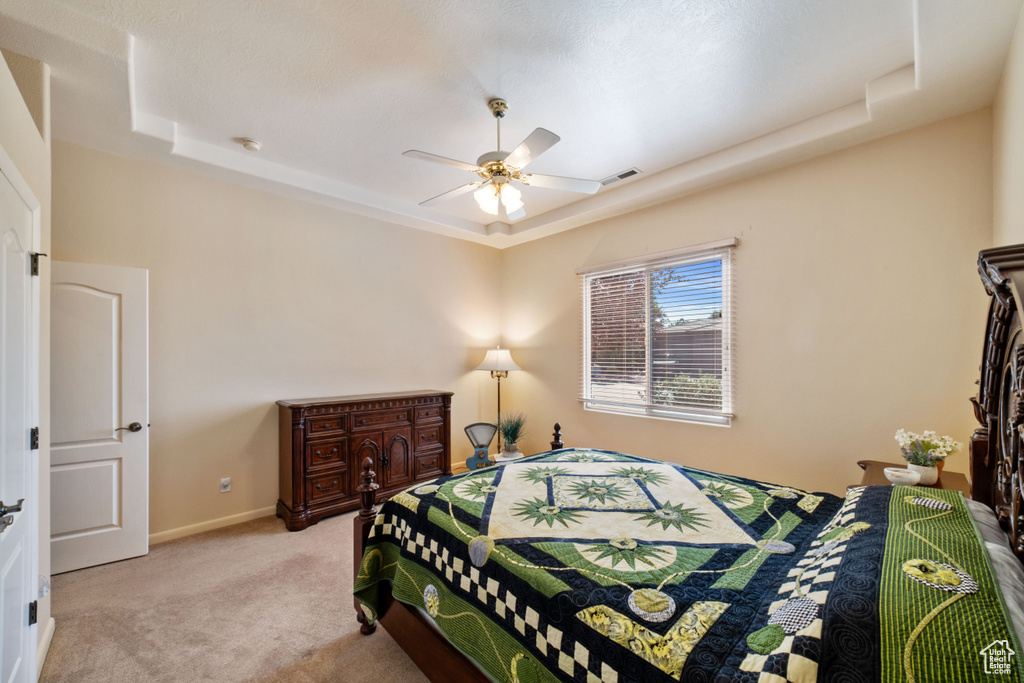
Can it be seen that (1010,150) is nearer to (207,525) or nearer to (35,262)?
(35,262)

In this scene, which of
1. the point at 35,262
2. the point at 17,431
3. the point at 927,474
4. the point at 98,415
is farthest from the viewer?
the point at 98,415

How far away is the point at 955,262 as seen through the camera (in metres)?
2.49

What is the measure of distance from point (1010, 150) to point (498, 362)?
153 inches

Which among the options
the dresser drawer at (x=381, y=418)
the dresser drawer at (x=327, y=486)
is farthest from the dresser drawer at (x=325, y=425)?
the dresser drawer at (x=327, y=486)

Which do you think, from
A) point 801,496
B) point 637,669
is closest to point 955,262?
point 801,496

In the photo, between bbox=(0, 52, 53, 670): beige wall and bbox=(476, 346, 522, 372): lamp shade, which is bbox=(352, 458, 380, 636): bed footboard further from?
bbox=(476, 346, 522, 372): lamp shade

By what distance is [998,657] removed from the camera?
0.72 m

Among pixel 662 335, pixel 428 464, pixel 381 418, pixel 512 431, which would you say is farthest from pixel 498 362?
pixel 662 335

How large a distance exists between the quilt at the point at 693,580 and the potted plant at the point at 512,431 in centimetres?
225

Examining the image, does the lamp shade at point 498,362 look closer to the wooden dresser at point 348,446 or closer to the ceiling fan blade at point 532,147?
the wooden dresser at point 348,446

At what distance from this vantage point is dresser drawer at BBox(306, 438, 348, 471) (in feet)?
11.5

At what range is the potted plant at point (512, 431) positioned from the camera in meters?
4.48

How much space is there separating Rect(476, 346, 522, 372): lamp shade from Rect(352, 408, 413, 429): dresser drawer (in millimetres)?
1027

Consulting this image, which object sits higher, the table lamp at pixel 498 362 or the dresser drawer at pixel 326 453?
the table lamp at pixel 498 362
